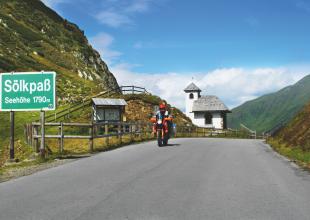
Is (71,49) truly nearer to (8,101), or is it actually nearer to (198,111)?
(198,111)

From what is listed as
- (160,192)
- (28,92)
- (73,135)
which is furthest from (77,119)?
(160,192)

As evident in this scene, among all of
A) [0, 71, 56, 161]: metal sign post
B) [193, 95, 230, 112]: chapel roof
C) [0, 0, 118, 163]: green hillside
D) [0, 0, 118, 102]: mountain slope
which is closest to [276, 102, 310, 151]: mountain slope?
[0, 71, 56, 161]: metal sign post

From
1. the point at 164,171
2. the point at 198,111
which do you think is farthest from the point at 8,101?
the point at 198,111

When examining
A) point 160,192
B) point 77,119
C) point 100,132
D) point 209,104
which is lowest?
point 160,192

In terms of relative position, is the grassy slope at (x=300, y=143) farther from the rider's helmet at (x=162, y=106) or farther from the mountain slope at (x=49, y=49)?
the mountain slope at (x=49, y=49)

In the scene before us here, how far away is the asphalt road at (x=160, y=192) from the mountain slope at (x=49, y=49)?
38.6 m

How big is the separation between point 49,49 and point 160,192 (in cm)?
7698

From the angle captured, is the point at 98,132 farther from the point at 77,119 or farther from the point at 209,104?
the point at 209,104

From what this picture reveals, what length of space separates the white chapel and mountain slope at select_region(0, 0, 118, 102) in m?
16.7

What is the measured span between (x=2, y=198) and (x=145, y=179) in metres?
3.28

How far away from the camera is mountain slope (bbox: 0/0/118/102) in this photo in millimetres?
61094

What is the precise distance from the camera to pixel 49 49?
81875 millimetres

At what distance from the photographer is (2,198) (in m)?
8.27

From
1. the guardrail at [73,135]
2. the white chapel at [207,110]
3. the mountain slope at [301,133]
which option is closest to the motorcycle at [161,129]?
the guardrail at [73,135]
